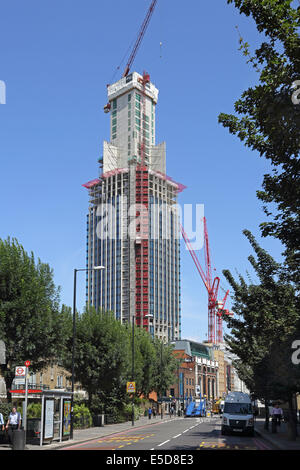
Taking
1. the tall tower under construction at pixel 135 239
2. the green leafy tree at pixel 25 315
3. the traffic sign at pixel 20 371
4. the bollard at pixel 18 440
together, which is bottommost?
the bollard at pixel 18 440

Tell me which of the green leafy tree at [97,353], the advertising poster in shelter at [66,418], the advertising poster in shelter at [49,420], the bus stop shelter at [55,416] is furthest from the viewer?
the green leafy tree at [97,353]

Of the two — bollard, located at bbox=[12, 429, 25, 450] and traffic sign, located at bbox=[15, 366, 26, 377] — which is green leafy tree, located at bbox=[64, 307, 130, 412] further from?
bollard, located at bbox=[12, 429, 25, 450]

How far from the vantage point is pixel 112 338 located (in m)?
45.3

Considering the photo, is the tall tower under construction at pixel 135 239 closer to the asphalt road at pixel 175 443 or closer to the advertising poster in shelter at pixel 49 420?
the asphalt road at pixel 175 443

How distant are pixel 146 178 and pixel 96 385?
14507 cm

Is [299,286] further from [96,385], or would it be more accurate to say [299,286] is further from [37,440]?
[96,385]

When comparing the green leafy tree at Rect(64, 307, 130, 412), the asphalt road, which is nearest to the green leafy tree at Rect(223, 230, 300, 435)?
the asphalt road

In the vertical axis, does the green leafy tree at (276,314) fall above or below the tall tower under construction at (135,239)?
below

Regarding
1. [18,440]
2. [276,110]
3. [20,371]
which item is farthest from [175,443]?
[276,110]

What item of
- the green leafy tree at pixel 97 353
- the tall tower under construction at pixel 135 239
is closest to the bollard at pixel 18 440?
the green leafy tree at pixel 97 353

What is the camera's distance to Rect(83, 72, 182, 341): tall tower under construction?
6978 inches

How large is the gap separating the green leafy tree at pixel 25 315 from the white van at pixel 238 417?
1158 cm

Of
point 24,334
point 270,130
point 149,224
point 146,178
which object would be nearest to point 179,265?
point 149,224

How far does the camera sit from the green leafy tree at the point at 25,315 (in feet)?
91.7
